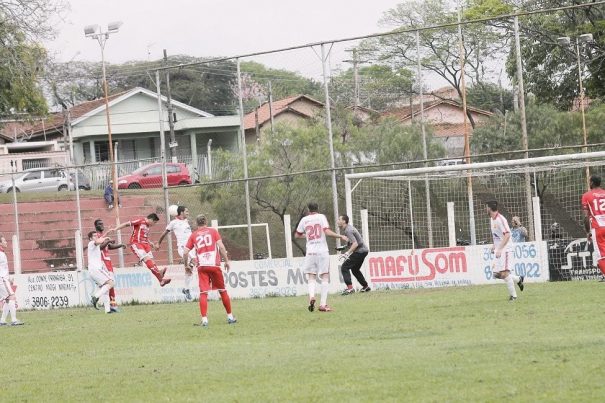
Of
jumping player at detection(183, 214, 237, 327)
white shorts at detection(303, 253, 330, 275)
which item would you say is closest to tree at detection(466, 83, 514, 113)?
white shorts at detection(303, 253, 330, 275)

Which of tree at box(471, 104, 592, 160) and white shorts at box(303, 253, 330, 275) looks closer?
white shorts at box(303, 253, 330, 275)

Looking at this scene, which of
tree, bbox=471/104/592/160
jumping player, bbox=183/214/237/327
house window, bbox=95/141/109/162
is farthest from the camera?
house window, bbox=95/141/109/162

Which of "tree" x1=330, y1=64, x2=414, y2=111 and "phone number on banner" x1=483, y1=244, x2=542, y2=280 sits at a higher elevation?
"tree" x1=330, y1=64, x2=414, y2=111

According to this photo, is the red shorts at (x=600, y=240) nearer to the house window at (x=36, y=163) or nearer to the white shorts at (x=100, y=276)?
the white shorts at (x=100, y=276)

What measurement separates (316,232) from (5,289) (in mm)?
7279

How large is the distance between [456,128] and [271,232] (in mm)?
7571

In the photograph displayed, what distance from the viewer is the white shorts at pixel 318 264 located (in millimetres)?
21859

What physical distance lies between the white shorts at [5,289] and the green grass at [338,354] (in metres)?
1.38

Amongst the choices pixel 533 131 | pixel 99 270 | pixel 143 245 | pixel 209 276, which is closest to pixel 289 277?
pixel 143 245

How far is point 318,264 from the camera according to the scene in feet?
72.1

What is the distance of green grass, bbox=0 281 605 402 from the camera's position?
35.6 feet

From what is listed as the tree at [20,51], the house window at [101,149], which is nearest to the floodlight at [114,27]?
the tree at [20,51]

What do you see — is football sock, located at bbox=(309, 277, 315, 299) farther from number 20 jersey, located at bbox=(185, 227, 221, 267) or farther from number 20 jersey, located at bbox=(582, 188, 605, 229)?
number 20 jersey, located at bbox=(582, 188, 605, 229)

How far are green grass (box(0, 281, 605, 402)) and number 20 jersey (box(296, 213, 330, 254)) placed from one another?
1.27 m
